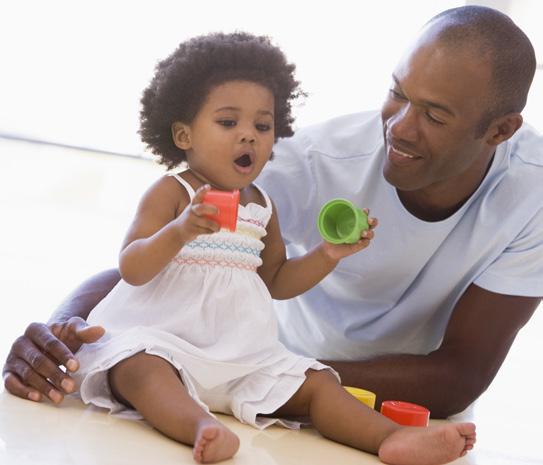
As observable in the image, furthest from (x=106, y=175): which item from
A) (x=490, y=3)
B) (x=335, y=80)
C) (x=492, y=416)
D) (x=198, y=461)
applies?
(x=198, y=461)

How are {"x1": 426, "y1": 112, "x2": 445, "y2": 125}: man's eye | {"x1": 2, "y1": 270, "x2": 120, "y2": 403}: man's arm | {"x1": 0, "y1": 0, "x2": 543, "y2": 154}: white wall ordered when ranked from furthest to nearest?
{"x1": 0, "y1": 0, "x2": 543, "y2": 154}: white wall, {"x1": 426, "y1": 112, "x2": 445, "y2": 125}: man's eye, {"x1": 2, "y1": 270, "x2": 120, "y2": 403}: man's arm

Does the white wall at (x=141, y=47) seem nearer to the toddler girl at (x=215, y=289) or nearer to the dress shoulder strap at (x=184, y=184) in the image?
the toddler girl at (x=215, y=289)

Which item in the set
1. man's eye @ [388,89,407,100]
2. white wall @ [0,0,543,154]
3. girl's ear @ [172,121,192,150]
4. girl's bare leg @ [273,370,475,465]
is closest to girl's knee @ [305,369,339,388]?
girl's bare leg @ [273,370,475,465]

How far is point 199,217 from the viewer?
4.74 ft

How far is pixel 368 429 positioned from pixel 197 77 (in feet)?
2.10

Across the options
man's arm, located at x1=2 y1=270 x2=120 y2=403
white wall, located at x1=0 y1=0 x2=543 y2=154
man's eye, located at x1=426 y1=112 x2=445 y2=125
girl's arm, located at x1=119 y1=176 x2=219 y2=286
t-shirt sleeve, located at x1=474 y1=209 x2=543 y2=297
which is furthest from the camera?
white wall, located at x1=0 y1=0 x2=543 y2=154

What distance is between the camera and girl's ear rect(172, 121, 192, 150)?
1.76 metres

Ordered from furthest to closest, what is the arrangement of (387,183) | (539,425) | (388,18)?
(388,18)
(539,425)
(387,183)

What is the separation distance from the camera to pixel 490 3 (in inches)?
171

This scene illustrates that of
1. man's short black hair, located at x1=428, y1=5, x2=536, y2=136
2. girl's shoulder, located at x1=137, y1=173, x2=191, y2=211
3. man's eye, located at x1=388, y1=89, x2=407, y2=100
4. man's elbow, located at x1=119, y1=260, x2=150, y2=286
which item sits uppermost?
man's short black hair, located at x1=428, y1=5, x2=536, y2=136

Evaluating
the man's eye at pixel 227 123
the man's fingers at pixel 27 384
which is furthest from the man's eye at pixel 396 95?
the man's fingers at pixel 27 384

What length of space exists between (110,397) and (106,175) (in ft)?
13.2

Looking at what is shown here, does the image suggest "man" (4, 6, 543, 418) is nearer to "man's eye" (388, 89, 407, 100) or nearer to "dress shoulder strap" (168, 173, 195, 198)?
"man's eye" (388, 89, 407, 100)

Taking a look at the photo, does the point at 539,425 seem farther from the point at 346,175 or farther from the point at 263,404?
the point at 263,404
